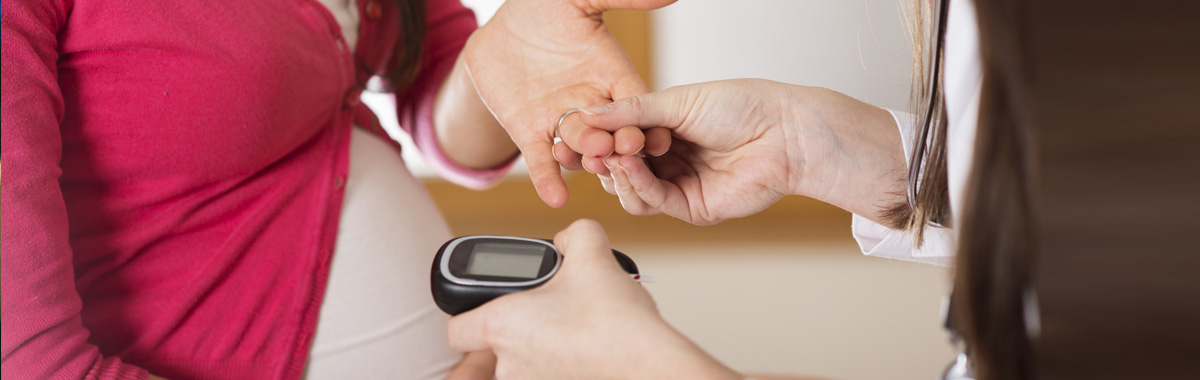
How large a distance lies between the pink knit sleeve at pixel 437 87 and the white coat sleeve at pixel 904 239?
0.34 metres

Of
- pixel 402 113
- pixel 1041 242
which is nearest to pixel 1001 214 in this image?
pixel 1041 242

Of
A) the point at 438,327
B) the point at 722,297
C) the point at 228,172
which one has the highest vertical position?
the point at 228,172

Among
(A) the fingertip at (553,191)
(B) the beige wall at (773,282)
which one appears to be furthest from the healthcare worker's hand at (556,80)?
(B) the beige wall at (773,282)

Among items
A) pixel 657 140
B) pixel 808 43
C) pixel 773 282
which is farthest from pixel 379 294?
pixel 773 282

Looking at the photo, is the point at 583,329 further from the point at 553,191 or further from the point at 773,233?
the point at 773,233

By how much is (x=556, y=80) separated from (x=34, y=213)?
0.91 feet

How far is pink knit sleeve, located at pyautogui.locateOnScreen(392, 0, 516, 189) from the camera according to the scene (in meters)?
0.64

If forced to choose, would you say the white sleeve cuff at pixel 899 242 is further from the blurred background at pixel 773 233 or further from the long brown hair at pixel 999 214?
the long brown hair at pixel 999 214

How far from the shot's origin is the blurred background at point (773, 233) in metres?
0.47

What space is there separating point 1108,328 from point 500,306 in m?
0.23

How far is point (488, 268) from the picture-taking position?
0.34 meters

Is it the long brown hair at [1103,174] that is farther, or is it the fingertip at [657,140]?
the fingertip at [657,140]

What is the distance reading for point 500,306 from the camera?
0.32 meters

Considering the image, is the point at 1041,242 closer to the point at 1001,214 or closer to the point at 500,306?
the point at 1001,214
